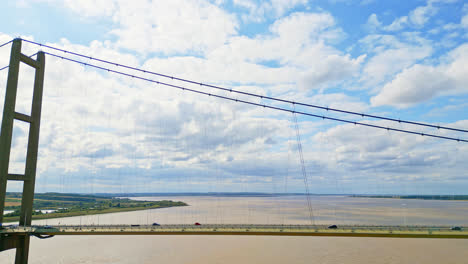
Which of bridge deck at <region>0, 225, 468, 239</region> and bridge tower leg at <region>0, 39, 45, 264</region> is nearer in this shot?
bridge deck at <region>0, 225, 468, 239</region>

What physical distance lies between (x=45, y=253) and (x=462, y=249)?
107ft

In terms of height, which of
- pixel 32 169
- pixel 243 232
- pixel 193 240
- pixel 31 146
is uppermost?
pixel 31 146

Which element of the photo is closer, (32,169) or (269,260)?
(32,169)

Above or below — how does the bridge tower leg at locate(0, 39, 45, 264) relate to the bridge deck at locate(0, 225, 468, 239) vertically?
above

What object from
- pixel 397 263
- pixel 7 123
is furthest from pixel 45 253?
pixel 397 263

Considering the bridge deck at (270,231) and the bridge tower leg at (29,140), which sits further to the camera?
the bridge tower leg at (29,140)

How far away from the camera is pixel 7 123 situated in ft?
57.4

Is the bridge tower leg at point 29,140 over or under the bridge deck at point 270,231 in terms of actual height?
over

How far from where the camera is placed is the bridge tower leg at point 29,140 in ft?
56.1

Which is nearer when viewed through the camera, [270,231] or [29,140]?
[270,231]

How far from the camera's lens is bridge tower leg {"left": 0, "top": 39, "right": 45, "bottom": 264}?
17.1m

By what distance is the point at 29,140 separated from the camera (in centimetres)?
1909

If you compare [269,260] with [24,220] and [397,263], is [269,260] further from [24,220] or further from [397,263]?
[24,220]

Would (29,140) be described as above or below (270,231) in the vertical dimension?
above
